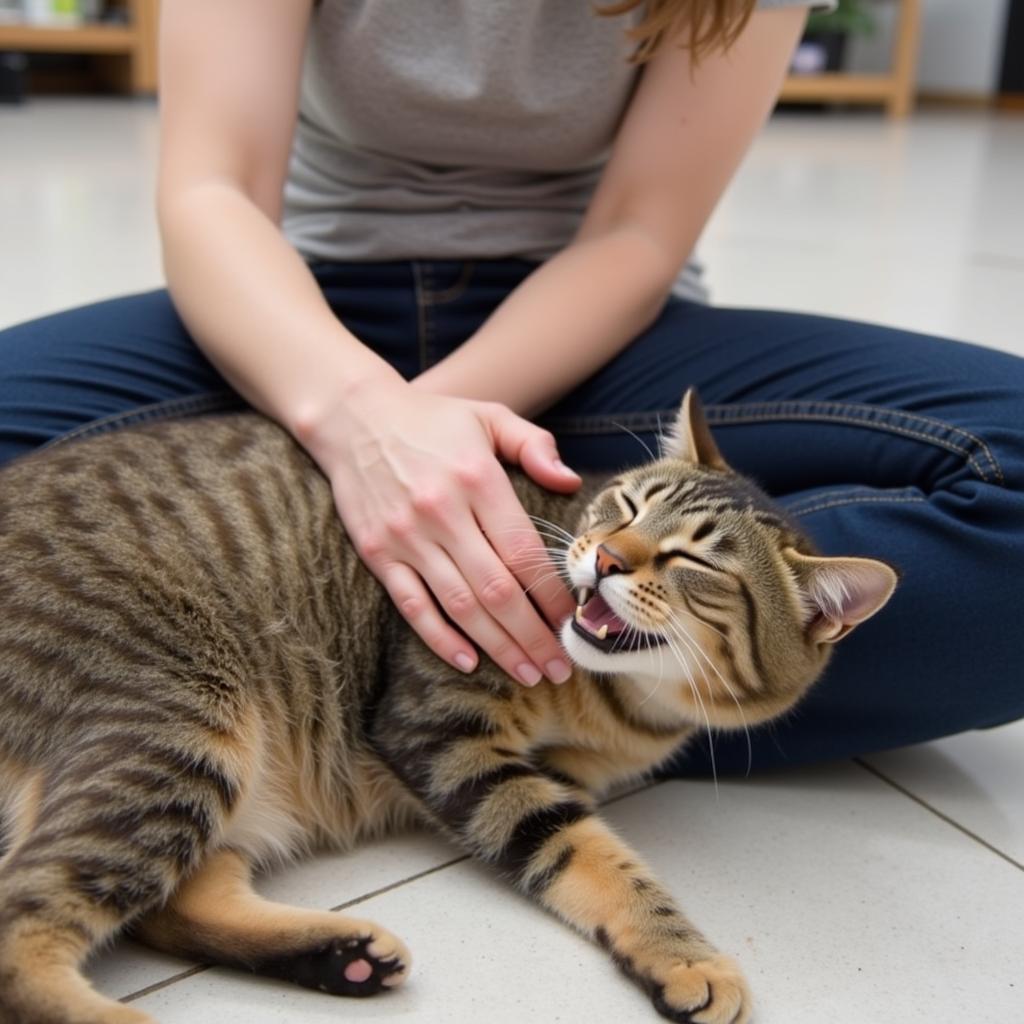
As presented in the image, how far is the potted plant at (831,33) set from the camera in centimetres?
724

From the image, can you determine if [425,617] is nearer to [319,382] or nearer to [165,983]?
[319,382]

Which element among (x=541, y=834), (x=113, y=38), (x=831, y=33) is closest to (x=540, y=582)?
(x=541, y=834)

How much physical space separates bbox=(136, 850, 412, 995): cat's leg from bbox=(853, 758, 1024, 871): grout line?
24.8 inches

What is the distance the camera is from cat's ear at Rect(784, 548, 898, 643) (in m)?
1.03

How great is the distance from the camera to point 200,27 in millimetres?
1388

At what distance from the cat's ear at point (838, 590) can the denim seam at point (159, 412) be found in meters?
0.76

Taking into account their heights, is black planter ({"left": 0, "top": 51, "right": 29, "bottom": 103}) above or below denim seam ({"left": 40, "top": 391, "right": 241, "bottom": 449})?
below

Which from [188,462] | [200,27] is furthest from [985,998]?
[200,27]

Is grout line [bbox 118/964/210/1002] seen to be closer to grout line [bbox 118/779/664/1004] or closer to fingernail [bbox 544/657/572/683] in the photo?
grout line [bbox 118/779/664/1004]

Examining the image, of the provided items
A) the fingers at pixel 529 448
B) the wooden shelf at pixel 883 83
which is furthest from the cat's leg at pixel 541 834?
the wooden shelf at pixel 883 83

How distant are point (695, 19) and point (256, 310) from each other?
0.61 m

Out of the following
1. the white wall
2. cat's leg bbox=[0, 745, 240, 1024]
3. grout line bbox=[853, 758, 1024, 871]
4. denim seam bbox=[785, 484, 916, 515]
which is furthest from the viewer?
the white wall

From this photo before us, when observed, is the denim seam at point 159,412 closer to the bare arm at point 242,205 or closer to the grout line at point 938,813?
the bare arm at point 242,205

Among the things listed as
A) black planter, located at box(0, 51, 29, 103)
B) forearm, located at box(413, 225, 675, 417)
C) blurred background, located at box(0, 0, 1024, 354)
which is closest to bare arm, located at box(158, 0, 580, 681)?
forearm, located at box(413, 225, 675, 417)
